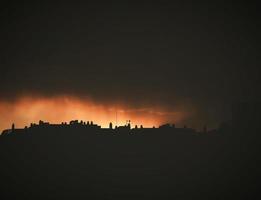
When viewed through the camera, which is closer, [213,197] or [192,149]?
[213,197]

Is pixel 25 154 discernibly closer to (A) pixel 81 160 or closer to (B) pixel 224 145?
(A) pixel 81 160

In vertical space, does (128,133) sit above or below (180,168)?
above

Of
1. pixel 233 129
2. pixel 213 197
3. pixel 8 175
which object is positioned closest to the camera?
pixel 213 197

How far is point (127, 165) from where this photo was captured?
177 m

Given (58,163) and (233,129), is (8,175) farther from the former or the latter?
(233,129)

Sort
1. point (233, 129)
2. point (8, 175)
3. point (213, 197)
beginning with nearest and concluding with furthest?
1. point (213, 197)
2. point (8, 175)
3. point (233, 129)

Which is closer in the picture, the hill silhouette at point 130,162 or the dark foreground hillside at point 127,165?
the dark foreground hillside at point 127,165

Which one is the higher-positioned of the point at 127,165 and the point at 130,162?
the point at 130,162

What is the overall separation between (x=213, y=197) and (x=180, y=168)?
54.4 ft

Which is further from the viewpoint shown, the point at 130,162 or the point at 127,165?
the point at 130,162

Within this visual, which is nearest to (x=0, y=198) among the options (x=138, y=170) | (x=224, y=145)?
(x=138, y=170)

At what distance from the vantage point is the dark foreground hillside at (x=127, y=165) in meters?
162

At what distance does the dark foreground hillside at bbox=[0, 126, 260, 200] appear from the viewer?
532ft

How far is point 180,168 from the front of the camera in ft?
568
